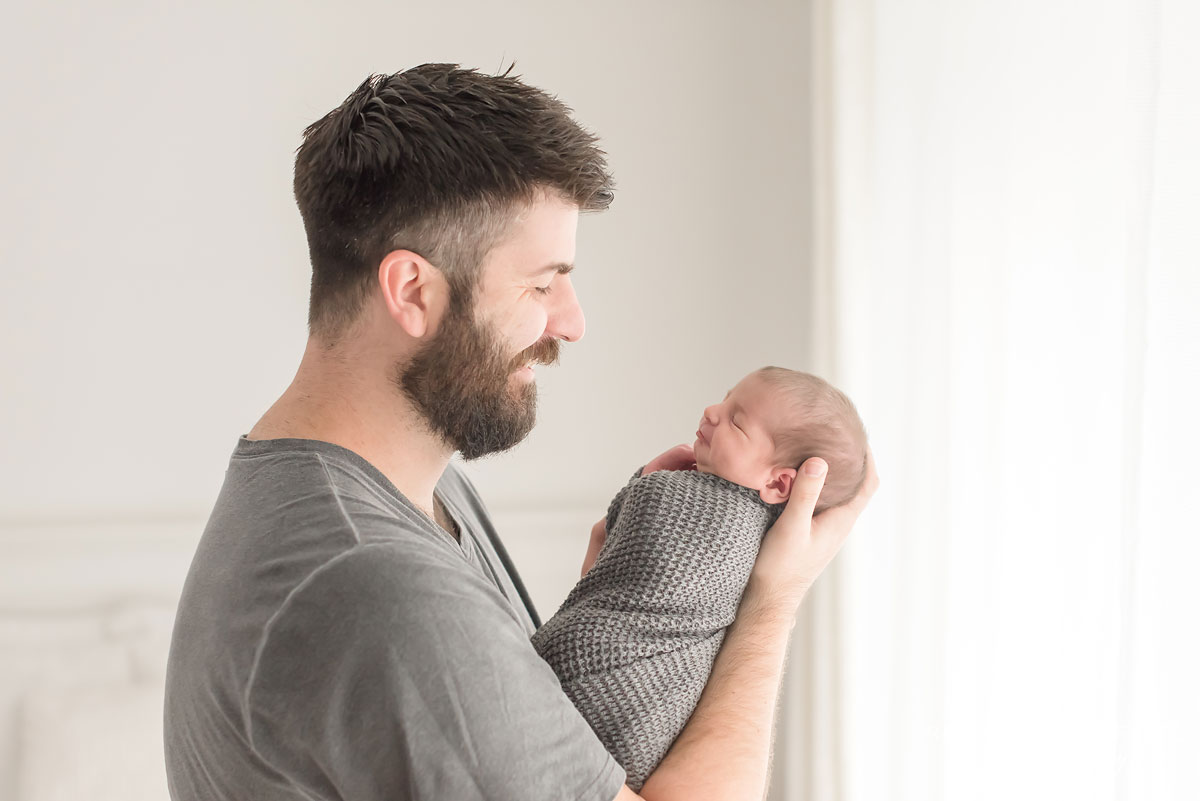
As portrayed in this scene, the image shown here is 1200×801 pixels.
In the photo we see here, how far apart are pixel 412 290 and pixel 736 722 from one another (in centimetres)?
57

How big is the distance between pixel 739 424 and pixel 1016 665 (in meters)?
0.67

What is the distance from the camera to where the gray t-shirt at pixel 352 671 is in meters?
0.80

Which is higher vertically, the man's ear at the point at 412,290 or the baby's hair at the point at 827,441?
the man's ear at the point at 412,290

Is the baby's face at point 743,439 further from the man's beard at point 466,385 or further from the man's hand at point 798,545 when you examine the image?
the man's beard at point 466,385

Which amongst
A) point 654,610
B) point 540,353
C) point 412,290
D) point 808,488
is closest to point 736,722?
point 654,610

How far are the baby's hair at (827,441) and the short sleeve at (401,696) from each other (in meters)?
0.72

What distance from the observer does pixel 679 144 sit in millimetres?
2865

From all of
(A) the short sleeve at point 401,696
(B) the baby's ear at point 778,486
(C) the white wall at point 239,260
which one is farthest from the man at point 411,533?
(C) the white wall at point 239,260

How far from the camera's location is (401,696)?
2.60ft

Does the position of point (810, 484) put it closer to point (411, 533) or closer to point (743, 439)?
point (743, 439)

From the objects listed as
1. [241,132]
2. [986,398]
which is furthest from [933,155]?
[241,132]

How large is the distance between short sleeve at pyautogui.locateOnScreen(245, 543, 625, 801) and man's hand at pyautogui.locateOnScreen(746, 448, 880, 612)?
1.62ft

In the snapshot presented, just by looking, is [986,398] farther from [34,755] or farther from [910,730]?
[34,755]

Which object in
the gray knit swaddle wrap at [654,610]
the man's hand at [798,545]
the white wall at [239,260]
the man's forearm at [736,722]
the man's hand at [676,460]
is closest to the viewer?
the man's forearm at [736,722]
